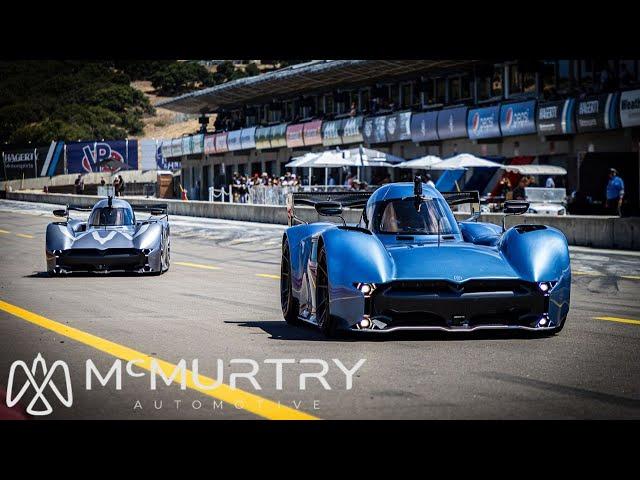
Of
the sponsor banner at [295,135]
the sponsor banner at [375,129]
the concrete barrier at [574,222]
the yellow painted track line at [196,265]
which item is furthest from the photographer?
the sponsor banner at [295,135]

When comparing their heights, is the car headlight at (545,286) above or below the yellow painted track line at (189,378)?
above

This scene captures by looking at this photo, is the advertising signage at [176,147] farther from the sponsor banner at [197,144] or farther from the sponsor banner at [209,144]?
the sponsor banner at [209,144]

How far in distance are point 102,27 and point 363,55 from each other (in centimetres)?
207

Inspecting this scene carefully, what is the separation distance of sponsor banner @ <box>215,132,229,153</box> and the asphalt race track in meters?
58.4

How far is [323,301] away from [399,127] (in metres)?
43.2

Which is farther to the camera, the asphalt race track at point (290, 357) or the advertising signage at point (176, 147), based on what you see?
the advertising signage at point (176, 147)

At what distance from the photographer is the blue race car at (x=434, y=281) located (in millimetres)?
9562

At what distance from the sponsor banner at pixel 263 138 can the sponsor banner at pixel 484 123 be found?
22203 millimetres

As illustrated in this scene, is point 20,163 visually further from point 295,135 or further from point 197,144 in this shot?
point 295,135

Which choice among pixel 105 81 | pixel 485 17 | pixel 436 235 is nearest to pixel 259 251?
pixel 436 235

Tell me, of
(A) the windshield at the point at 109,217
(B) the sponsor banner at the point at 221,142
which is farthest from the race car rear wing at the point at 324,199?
(B) the sponsor banner at the point at 221,142

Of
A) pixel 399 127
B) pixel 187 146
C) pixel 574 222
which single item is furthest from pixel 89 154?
pixel 574 222

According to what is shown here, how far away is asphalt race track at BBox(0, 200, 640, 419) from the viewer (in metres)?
6.64

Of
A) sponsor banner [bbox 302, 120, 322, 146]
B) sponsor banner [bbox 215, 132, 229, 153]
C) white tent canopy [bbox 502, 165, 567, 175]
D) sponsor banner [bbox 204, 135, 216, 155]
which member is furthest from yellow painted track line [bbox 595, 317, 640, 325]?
sponsor banner [bbox 204, 135, 216, 155]
